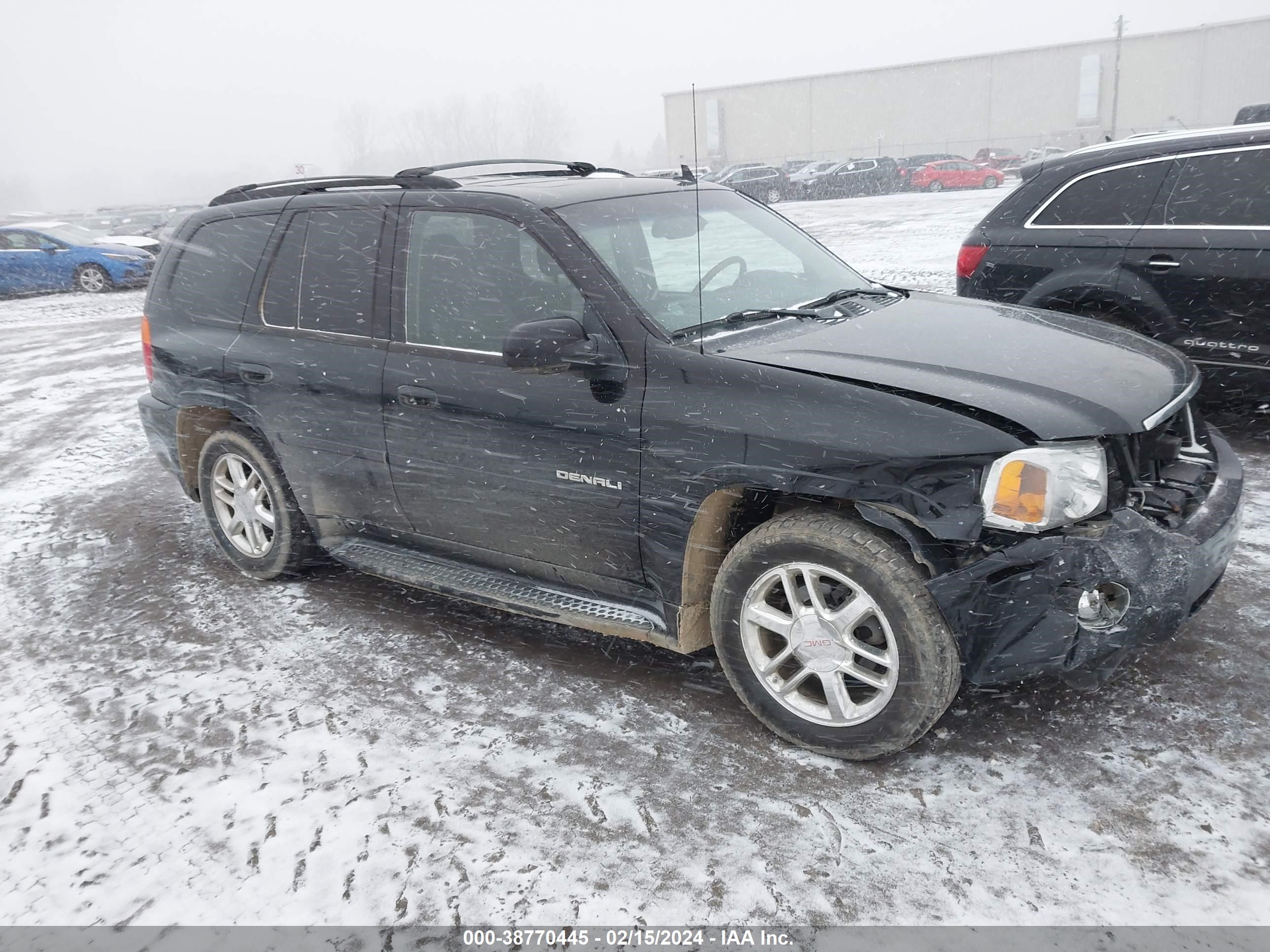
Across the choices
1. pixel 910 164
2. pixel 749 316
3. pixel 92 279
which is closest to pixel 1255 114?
pixel 749 316

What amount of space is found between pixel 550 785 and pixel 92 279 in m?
19.8

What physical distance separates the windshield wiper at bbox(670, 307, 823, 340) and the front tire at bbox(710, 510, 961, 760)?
2.64 feet

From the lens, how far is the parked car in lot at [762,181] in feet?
120

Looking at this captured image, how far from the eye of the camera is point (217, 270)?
16.2ft

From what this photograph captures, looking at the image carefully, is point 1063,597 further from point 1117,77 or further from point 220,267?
point 1117,77

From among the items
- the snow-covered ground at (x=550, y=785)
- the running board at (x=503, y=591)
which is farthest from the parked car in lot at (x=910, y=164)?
the running board at (x=503, y=591)

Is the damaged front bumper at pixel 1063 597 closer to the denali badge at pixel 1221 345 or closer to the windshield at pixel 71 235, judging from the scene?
the denali badge at pixel 1221 345

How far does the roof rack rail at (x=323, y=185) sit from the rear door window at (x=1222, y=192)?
4137mm

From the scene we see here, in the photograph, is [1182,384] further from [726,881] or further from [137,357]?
[137,357]

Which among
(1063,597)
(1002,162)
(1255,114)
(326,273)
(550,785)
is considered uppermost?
(1255,114)

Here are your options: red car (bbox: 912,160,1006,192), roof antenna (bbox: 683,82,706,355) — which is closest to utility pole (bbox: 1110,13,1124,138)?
red car (bbox: 912,160,1006,192)

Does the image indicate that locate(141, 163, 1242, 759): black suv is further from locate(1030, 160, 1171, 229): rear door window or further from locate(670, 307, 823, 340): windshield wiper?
locate(1030, 160, 1171, 229): rear door window

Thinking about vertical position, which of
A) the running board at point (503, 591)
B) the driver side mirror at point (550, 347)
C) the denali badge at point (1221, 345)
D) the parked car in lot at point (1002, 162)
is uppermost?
the parked car in lot at point (1002, 162)

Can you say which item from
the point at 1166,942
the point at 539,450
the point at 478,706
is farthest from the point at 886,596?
the point at 478,706
